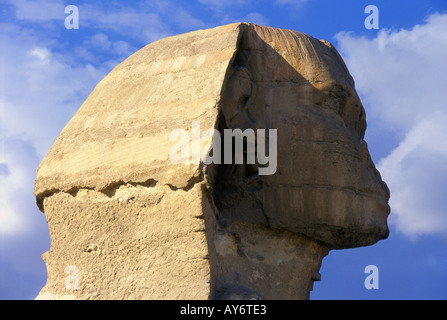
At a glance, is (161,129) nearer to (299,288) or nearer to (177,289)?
(177,289)

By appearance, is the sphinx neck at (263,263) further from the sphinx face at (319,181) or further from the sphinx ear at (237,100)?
the sphinx ear at (237,100)

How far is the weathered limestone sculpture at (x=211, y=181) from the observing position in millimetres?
6543

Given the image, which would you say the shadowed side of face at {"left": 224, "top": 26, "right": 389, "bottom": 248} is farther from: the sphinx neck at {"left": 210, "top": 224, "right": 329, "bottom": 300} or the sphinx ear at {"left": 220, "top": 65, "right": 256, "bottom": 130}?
the sphinx neck at {"left": 210, "top": 224, "right": 329, "bottom": 300}

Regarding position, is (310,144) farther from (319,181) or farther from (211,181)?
(211,181)

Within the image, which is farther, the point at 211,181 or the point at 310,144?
A: the point at 310,144

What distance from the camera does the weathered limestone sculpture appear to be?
654 cm

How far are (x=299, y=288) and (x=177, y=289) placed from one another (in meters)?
1.41

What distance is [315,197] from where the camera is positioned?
23.3 ft

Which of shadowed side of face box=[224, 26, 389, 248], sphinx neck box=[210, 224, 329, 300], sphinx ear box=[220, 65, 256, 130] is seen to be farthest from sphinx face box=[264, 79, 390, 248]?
sphinx ear box=[220, 65, 256, 130]

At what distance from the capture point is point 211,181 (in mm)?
6578

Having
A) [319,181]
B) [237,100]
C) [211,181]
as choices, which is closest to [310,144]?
[319,181]
